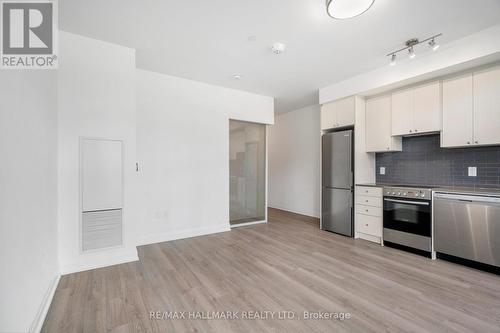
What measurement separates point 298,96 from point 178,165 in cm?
302

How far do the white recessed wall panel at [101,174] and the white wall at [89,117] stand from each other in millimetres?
71

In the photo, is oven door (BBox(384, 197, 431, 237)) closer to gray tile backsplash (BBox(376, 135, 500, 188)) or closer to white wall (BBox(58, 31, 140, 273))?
gray tile backsplash (BBox(376, 135, 500, 188))

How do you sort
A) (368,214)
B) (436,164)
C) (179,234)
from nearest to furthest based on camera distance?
(436,164) < (368,214) < (179,234)

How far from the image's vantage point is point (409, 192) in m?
3.24

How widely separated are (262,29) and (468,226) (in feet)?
11.4

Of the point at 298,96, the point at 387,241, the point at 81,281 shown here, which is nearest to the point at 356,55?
→ the point at 298,96

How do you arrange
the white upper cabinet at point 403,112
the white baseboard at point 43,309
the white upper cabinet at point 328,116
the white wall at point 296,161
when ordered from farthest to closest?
1. the white wall at point 296,161
2. the white upper cabinet at point 328,116
3. the white upper cabinet at point 403,112
4. the white baseboard at point 43,309

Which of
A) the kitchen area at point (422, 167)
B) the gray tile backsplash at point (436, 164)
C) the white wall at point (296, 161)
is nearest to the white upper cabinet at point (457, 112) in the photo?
the kitchen area at point (422, 167)

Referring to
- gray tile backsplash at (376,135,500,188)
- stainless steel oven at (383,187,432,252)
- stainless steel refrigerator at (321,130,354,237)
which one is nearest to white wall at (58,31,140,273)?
stainless steel refrigerator at (321,130,354,237)

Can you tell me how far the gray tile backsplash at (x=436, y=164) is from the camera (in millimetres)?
2979

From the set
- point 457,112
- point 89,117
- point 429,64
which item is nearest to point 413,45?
point 429,64

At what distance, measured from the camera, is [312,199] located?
5.58 meters

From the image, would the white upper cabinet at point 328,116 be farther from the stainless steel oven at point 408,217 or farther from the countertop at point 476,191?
the countertop at point 476,191

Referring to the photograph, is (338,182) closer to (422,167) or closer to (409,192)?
(409,192)
